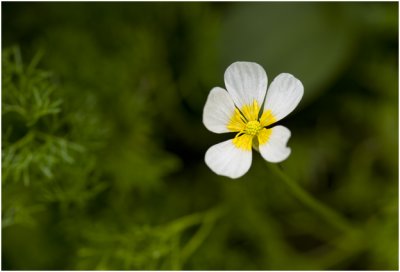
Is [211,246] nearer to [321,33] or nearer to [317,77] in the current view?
[317,77]

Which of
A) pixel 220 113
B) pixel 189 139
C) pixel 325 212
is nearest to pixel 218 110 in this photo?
pixel 220 113

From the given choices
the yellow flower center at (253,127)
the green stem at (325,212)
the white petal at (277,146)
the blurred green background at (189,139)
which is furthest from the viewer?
the blurred green background at (189,139)

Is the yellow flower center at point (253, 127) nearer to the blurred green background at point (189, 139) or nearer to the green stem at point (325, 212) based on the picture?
the green stem at point (325, 212)

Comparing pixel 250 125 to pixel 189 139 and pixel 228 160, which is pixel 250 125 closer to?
pixel 228 160

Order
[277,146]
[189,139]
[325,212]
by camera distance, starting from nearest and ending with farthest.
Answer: [277,146]
[325,212]
[189,139]

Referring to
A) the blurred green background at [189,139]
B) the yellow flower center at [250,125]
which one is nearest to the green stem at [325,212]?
the blurred green background at [189,139]

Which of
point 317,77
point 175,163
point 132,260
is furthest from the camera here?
point 175,163

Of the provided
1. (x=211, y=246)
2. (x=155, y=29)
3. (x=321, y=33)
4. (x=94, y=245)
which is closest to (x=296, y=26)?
A: (x=321, y=33)

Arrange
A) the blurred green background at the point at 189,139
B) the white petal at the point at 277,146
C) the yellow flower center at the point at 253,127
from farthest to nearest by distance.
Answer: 1. the blurred green background at the point at 189,139
2. the yellow flower center at the point at 253,127
3. the white petal at the point at 277,146
